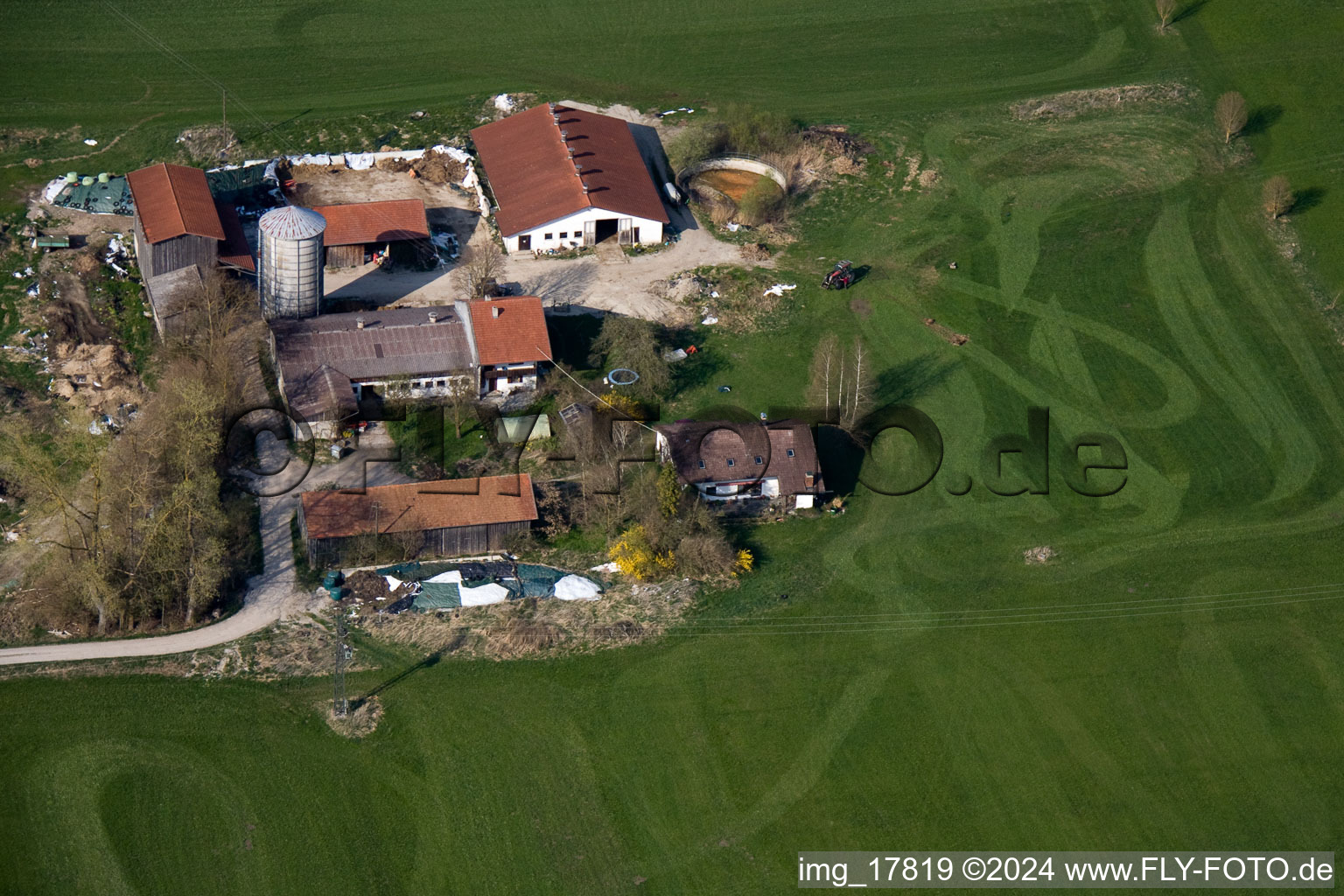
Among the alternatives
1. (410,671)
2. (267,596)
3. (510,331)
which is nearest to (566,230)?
(510,331)

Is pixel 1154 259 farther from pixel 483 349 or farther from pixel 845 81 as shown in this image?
pixel 483 349

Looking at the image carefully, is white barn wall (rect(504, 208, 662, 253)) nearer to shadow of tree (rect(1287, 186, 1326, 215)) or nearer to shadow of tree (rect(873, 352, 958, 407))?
shadow of tree (rect(873, 352, 958, 407))

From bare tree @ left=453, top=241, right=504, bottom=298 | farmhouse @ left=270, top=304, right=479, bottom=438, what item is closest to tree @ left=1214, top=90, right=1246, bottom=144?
bare tree @ left=453, top=241, right=504, bottom=298

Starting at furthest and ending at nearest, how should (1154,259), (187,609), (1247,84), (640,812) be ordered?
(1247,84), (1154,259), (187,609), (640,812)

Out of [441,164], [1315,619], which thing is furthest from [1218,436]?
[441,164]

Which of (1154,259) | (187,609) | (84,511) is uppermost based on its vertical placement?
(1154,259)

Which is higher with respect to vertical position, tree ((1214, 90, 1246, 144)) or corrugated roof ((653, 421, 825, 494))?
tree ((1214, 90, 1246, 144))

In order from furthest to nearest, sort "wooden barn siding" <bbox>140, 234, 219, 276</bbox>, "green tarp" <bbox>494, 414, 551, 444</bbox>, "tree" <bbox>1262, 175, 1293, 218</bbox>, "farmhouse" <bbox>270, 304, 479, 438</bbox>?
"tree" <bbox>1262, 175, 1293, 218</bbox>
"wooden barn siding" <bbox>140, 234, 219, 276</bbox>
"green tarp" <bbox>494, 414, 551, 444</bbox>
"farmhouse" <bbox>270, 304, 479, 438</bbox>
